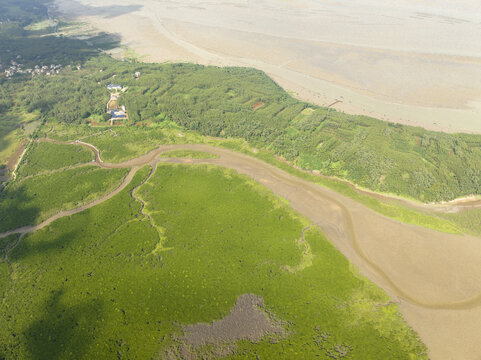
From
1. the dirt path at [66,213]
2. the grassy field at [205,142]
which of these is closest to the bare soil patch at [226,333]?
the grassy field at [205,142]

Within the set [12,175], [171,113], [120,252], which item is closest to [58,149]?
[12,175]

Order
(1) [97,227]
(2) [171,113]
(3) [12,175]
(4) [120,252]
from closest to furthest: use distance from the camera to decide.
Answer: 1. (4) [120,252]
2. (1) [97,227]
3. (3) [12,175]
4. (2) [171,113]

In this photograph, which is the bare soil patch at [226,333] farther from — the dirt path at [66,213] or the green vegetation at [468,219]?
the green vegetation at [468,219]

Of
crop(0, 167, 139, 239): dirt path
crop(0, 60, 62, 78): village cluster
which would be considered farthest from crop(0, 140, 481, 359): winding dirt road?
crop(0, 60, 62, 78): village cluster

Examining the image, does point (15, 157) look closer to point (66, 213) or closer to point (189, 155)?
point (66, 213)

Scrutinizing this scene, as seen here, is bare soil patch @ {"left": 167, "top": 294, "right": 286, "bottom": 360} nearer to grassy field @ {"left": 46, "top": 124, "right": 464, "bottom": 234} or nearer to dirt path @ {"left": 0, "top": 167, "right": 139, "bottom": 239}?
grassy field @ {"left": 46, "top": 124, "right": 464, "bottom": 234}

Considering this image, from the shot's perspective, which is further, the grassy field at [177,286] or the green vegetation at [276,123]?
the green vegetation at [276,123]

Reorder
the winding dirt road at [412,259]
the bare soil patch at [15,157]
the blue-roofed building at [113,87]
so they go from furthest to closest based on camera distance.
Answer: the blue-roofed building at [113,87] < the bare soil patch at [15,157] < the winding dirt road at [412,259]

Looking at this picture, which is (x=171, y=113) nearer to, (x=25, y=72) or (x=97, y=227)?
(x=97, y=227)
